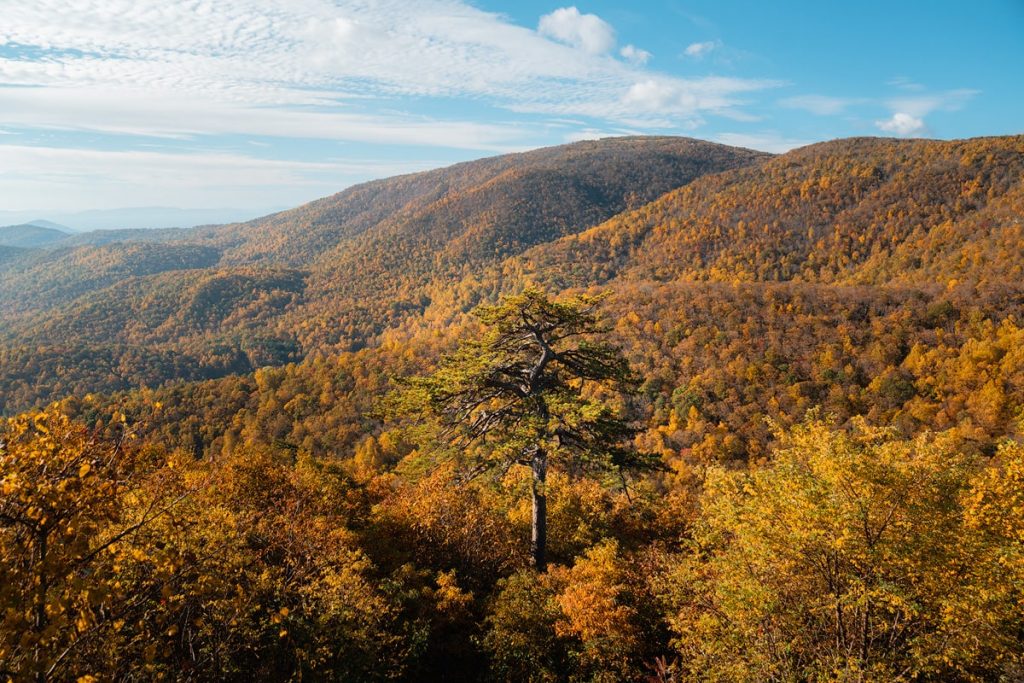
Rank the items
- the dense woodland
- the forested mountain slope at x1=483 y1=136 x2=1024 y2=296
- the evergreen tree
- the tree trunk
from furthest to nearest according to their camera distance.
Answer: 1. the forested mountain slope at x1=483 y1=136 x2=1024 y2=296
2. the tree trunk
3. the evergreen tree
4. the dense woodland

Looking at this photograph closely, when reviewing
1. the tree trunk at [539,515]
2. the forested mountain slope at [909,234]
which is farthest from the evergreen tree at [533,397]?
the forested mountain slope at [909,234]

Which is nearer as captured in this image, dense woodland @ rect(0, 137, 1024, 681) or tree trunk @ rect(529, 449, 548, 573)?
dense woodland @ rect(0, 137, 1024, 681)

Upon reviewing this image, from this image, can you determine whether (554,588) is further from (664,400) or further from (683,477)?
(664,400)

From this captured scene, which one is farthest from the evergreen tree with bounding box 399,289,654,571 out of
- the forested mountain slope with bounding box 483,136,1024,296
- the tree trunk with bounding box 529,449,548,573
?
the forested mountain slope with bounding box 483,136,1024,296

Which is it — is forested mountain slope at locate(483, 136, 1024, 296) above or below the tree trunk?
above

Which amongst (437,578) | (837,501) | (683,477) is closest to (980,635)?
(837,501)

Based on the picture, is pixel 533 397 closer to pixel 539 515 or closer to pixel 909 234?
pixel 539 515

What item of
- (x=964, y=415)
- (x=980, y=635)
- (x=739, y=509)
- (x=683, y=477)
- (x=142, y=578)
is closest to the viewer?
(x=142, y=578)

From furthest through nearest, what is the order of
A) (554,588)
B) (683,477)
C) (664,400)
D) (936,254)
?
(936,254) < (664,400) < (683,477) < (554,588)

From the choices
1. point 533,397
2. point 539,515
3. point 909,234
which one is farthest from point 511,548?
point 909,234

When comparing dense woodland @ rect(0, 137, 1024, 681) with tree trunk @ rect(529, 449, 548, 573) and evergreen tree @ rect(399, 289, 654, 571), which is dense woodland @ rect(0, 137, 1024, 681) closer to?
evergreen tree @ rect(399, 289, 654, 571)

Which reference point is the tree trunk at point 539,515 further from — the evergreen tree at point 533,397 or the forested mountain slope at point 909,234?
the forested mountain slope at point 909,234
